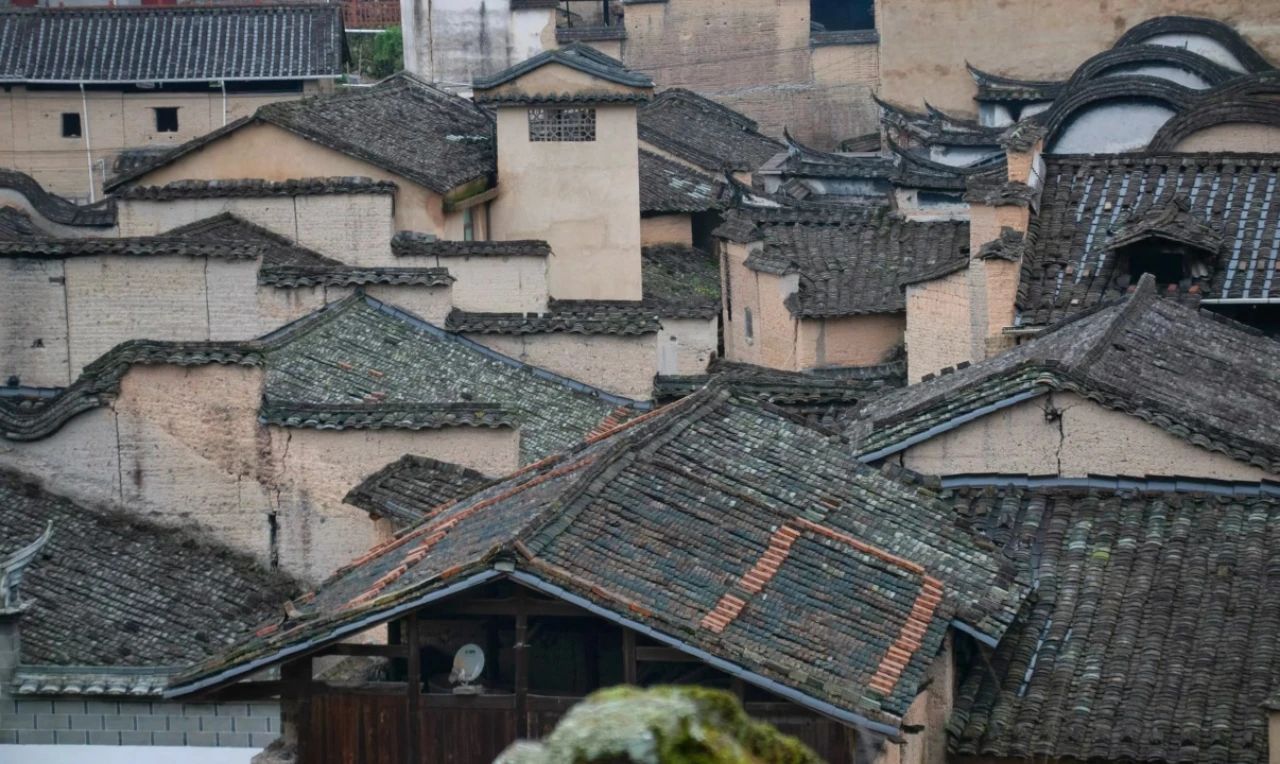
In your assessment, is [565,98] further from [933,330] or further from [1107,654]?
[1107,654]

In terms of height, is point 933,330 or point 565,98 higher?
point 565,98

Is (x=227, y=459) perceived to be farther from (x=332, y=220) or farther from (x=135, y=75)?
(x=135, y=75)

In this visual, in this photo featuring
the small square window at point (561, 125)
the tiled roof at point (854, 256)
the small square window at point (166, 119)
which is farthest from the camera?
the small square window at point (166, 119)

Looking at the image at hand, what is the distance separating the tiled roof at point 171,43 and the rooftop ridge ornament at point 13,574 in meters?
27.5

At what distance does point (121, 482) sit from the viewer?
77.0ft

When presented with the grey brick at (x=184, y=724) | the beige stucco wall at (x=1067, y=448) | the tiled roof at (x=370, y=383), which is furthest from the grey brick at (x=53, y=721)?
the beige stucco wall at (x=1067, y=448)

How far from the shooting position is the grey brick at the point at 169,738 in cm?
2016

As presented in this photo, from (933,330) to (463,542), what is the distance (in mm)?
14576

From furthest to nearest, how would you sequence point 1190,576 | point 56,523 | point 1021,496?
point 56,523
point 1021,496
point 1190,576

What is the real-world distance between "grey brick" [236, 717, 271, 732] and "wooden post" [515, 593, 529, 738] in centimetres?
534

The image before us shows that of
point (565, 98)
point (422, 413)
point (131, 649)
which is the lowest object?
point (131, 649)

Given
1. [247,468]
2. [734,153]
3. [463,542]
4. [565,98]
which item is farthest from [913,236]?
[463,542]

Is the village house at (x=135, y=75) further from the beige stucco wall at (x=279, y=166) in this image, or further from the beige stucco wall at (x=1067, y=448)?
the beige stucco wall at (x=1067, y=448)

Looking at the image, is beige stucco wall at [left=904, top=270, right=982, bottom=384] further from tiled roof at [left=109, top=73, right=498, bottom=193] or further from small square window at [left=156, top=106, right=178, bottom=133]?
small square window at [left=156, top=106, right=178, bottom=133]
